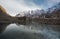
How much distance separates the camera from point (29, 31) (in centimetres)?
320

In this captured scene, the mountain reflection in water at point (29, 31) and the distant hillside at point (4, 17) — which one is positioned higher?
the distant hillside at point (4, 17)

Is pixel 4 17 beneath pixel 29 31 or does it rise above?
above

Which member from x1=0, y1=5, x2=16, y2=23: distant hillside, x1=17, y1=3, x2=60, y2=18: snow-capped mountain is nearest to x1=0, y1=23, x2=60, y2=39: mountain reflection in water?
x1=0, y1=5, x2=16, y2=23: distant hillside

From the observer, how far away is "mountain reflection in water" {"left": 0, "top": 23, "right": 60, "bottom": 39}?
10.2 ft

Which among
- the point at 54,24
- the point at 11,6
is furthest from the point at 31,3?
the point at 54,24

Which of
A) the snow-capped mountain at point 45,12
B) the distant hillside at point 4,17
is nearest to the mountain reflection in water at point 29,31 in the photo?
the distant hillside at point 4,17

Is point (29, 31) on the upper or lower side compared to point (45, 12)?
lower

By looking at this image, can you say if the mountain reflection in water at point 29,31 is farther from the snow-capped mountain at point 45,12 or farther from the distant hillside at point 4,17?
the snow-capped mountain at point 45,12

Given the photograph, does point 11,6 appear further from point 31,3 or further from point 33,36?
point 33,36

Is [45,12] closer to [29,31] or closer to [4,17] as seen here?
[29,31]

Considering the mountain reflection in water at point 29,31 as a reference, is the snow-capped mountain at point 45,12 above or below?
above

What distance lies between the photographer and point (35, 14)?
325 centimetres

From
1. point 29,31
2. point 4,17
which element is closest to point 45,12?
point 29,31

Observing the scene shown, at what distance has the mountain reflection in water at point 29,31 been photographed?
311 cm
